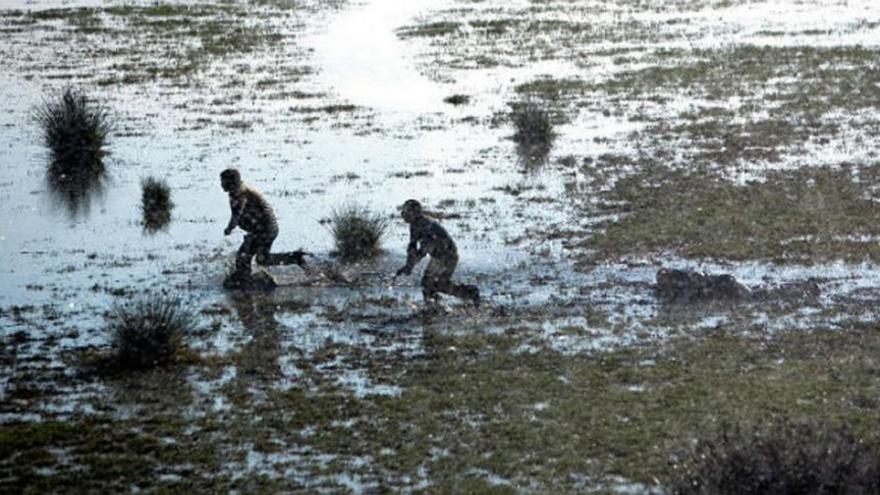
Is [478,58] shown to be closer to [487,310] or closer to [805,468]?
[487,310]

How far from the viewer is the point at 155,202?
26703 mm

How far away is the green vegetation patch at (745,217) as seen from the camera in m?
22.0

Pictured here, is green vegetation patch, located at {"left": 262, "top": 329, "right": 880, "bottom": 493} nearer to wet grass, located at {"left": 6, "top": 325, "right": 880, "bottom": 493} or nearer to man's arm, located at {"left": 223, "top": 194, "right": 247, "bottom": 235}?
wet grass, located at {"left": 6, "top": 325, "right": 880, "bottom": 493}

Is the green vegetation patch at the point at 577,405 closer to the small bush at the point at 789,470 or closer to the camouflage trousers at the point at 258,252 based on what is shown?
the small bush at the point at 789,470

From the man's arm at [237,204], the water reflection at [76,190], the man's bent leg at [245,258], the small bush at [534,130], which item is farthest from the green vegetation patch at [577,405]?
the small bush at [534,130]

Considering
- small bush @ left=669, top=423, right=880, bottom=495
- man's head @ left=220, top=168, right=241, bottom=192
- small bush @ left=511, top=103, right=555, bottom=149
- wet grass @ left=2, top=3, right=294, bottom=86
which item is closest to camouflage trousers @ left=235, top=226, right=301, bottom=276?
man's head @ left=220, top=168, right=241, bottom=192

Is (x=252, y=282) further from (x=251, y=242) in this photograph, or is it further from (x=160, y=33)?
(x=160, y=33)

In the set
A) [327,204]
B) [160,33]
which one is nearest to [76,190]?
[327,204]

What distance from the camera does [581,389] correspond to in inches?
624

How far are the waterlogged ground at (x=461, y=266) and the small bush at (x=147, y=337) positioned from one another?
0.24 m

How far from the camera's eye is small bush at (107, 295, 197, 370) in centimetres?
1706

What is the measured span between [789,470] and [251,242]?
36.8ft

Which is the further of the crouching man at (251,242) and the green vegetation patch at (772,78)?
the green vegetation patch at (772,78)

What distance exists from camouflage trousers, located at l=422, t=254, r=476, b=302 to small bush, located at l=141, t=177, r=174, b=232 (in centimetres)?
748
